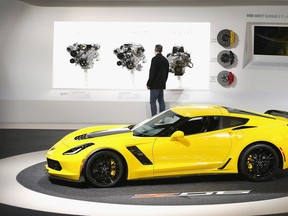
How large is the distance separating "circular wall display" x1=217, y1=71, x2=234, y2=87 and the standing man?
146cm

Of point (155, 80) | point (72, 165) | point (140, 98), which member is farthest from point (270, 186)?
point (140, 98)

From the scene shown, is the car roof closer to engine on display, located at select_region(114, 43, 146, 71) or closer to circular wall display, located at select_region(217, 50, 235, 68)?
circular wall display, located at select_region(217, 50, 235, 68)

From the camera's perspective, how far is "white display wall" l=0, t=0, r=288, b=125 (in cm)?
1333

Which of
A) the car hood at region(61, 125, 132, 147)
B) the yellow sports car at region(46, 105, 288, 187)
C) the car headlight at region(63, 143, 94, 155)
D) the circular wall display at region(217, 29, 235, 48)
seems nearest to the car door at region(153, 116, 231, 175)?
the yellow sports car at region(46, 105, 288, 187)

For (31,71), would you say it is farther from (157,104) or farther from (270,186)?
(270,186)

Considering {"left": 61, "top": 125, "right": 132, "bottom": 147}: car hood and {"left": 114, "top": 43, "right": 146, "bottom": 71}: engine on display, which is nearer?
{"left": 61, "top": 125, "right": 132, "bottom": 147}: car hood

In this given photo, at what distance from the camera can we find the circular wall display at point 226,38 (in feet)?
43.5

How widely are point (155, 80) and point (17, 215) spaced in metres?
7.29

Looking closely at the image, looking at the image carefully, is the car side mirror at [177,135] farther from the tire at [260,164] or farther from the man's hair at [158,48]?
the man's hair at [158,48]

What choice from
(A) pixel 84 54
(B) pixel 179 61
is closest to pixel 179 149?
(B) pixel 179 61

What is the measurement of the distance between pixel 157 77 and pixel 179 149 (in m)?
5.69

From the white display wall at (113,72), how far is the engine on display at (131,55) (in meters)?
0.17

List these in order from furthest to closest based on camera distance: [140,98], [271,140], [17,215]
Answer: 1. [140,98]
2. [271,140]
3. [17,215]

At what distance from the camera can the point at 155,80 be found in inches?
496
